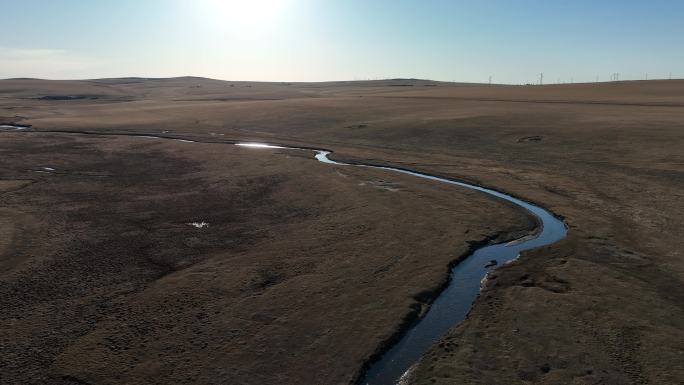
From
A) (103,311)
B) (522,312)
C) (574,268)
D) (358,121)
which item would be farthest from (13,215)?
(358,121)

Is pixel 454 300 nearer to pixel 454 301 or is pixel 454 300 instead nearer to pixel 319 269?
pixel 454 301

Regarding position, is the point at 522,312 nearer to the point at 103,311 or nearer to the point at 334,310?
the point at 334,310

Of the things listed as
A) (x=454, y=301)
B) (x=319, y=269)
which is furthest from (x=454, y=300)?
(x=319, y=269)

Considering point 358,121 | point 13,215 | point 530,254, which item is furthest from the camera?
point 358,121

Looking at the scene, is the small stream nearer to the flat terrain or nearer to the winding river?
the winding river

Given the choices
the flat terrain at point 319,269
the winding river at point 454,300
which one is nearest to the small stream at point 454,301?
the winding river at point 454,300

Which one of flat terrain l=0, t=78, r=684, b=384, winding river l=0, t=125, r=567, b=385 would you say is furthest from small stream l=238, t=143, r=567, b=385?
flat terrain l=0, t=78, r=684, b=384
